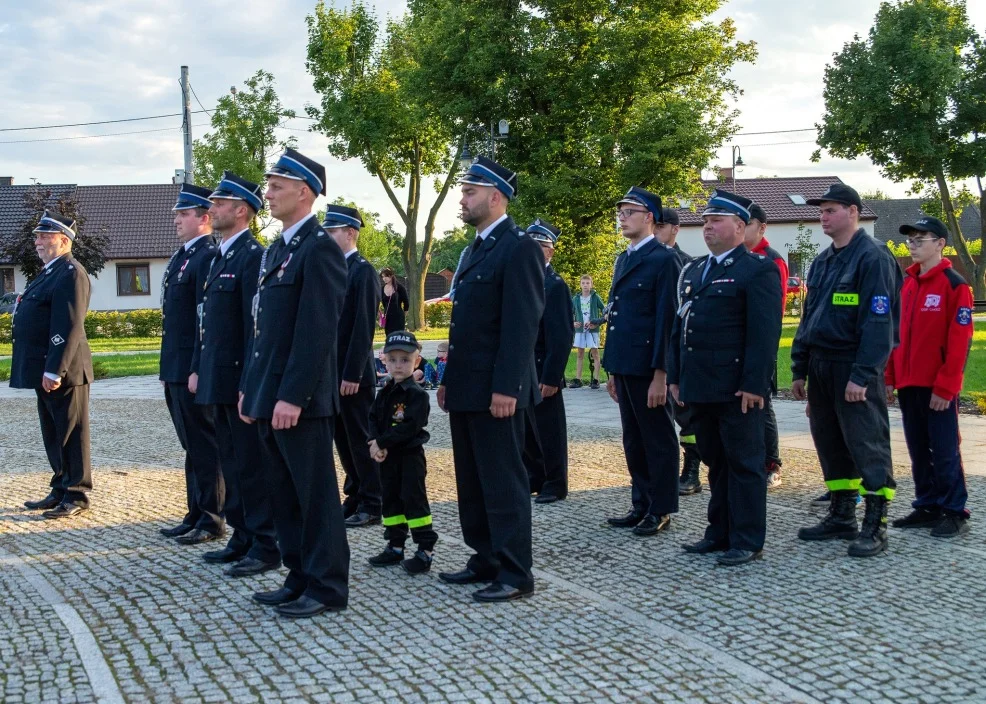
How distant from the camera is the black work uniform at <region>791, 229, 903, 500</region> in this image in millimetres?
6543

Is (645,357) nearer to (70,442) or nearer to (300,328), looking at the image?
(300,328)

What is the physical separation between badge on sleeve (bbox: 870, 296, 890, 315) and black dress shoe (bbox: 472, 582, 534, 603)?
108 inches

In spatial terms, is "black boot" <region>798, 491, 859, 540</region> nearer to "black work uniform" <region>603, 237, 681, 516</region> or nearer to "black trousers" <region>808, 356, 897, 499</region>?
"black trousers" <region>808, 356, 897, 499</region>

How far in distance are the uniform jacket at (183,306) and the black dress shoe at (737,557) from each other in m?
3.64

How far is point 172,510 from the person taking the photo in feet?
26.7

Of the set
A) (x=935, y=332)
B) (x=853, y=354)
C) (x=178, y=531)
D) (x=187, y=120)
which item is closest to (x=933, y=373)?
(x=935, y=332)

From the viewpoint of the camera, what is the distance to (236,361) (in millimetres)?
6344

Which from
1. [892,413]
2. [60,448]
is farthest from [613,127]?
[60,448]

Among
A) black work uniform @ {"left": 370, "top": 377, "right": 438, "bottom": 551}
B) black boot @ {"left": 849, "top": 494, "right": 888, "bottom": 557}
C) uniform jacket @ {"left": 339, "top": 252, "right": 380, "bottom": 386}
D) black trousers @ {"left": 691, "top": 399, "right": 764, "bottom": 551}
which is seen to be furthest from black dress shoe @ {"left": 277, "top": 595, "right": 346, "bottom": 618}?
black boot @ {"left": 849, "top": 494, "right": 888, "bottom": 557}

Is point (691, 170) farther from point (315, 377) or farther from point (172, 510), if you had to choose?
point (315, 377)

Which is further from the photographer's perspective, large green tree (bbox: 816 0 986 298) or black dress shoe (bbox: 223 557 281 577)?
large green tree (bbox: 816 0 986 298)

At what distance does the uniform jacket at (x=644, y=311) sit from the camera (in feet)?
23.6

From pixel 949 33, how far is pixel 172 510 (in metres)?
34.7

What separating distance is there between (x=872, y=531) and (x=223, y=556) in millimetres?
3954
